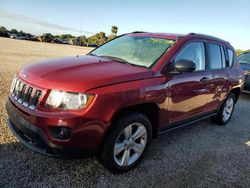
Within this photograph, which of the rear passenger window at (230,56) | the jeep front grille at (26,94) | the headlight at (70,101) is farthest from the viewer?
the rear passenger window at (230,56)

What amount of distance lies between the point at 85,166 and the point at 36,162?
0.63 metres

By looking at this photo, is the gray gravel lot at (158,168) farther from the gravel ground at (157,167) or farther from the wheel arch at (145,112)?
the wheel arch at (145,112)

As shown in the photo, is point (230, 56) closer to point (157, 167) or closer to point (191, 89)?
point (191, 89)

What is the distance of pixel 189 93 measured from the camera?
4121 millimetres

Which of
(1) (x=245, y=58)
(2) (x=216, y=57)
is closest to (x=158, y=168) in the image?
(2) (x=216, y=57)

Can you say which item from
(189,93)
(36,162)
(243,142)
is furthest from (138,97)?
(243,142)

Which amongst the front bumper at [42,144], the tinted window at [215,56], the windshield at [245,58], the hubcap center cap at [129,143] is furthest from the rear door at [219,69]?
the windshield at [245,58]

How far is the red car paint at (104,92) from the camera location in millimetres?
2797

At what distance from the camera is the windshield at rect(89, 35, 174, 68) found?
3836 millimetres

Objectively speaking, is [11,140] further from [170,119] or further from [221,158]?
[221,158]

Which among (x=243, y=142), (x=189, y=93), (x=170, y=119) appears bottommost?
(x=243, y=142)

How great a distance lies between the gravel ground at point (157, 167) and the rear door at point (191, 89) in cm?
54

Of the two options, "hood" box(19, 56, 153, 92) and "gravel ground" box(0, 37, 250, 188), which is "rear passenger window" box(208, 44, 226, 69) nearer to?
"gravel ground" box(0, 37, 250, 188)

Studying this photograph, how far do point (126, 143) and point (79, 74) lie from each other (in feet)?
3.51
